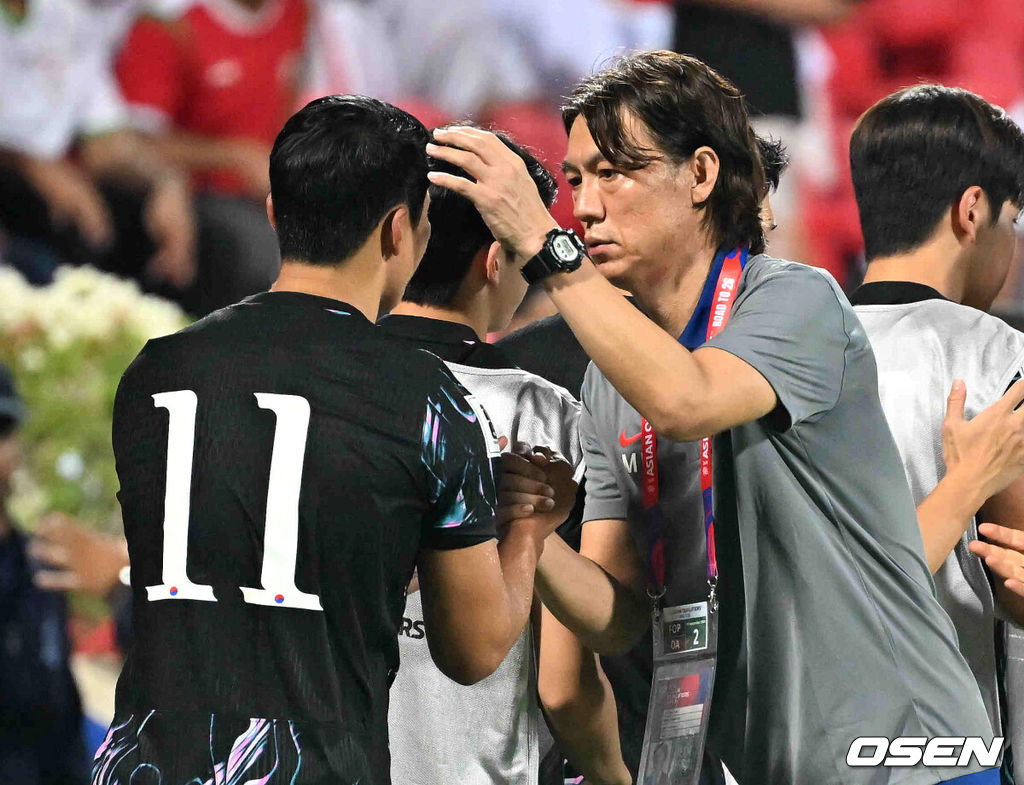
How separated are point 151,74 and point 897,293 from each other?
4.06 meters

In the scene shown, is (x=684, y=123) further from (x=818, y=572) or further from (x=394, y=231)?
(x=818, y=572)

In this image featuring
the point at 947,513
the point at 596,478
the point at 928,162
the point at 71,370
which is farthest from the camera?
the point at 71,370

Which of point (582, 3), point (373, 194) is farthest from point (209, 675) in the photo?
point (582, 3)

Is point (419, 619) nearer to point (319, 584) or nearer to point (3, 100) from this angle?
point (319, 584)

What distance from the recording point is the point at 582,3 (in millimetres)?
6086

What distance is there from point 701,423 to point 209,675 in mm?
731

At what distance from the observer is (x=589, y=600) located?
224 cm

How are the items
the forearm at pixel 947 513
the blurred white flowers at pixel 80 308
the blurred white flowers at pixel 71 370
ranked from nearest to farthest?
the forearm at pixel 947 513
the blurred white flowers at pixel 71 370
the blurred white flowers at pixel 80 308

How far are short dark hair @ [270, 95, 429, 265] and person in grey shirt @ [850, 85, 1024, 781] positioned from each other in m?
1.13

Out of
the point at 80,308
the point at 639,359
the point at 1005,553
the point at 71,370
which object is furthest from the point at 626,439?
the point at 80,308

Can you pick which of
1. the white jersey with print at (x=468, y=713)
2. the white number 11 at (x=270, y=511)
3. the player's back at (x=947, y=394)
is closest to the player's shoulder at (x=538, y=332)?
the white jersey with print at (x=468, y=713)

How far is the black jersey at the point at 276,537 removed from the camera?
5.45ft

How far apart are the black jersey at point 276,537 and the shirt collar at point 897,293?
1180 millimetres

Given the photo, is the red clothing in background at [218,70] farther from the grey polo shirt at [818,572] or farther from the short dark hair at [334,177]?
the grey polo shirt at [818,572]
